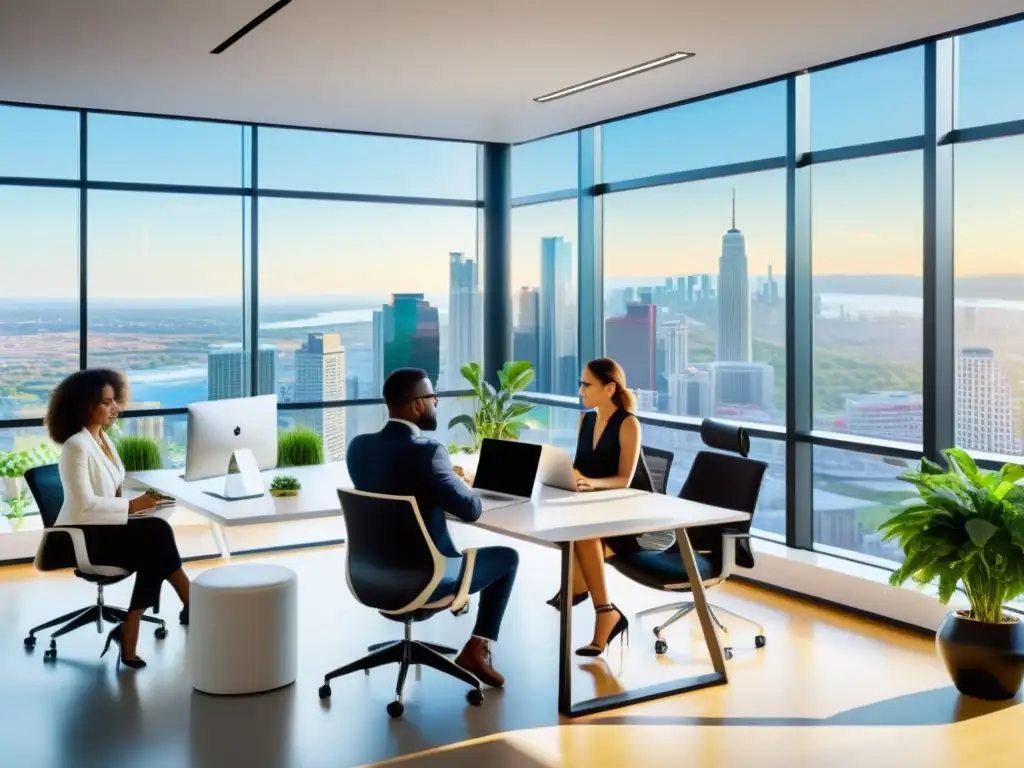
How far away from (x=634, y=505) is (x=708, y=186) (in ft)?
9.60

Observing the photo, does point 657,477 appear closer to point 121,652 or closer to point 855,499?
point 855,499

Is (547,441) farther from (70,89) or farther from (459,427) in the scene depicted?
(70,89)

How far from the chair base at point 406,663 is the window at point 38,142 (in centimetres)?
434

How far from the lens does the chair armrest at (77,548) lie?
5.25 metres

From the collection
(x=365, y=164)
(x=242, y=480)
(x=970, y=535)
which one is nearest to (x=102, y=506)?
(x=242, y=480)

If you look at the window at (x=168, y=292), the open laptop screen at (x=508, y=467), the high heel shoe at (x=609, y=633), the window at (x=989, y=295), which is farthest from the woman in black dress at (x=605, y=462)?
the window at (x=168, y=292)

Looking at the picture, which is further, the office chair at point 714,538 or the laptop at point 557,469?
the laptop at point 557,469

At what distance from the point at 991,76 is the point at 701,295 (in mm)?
2355

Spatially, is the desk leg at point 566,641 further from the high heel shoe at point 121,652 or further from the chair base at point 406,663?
the high heel shoe at point 121,652

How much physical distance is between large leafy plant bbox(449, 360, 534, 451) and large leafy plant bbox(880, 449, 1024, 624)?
3.84 metres

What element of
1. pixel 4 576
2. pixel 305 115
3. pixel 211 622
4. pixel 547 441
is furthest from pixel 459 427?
pixel 211 622

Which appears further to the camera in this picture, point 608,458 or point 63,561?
point 608,458

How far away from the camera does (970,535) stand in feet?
15.3

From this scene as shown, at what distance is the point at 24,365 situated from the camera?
24.3 ft
